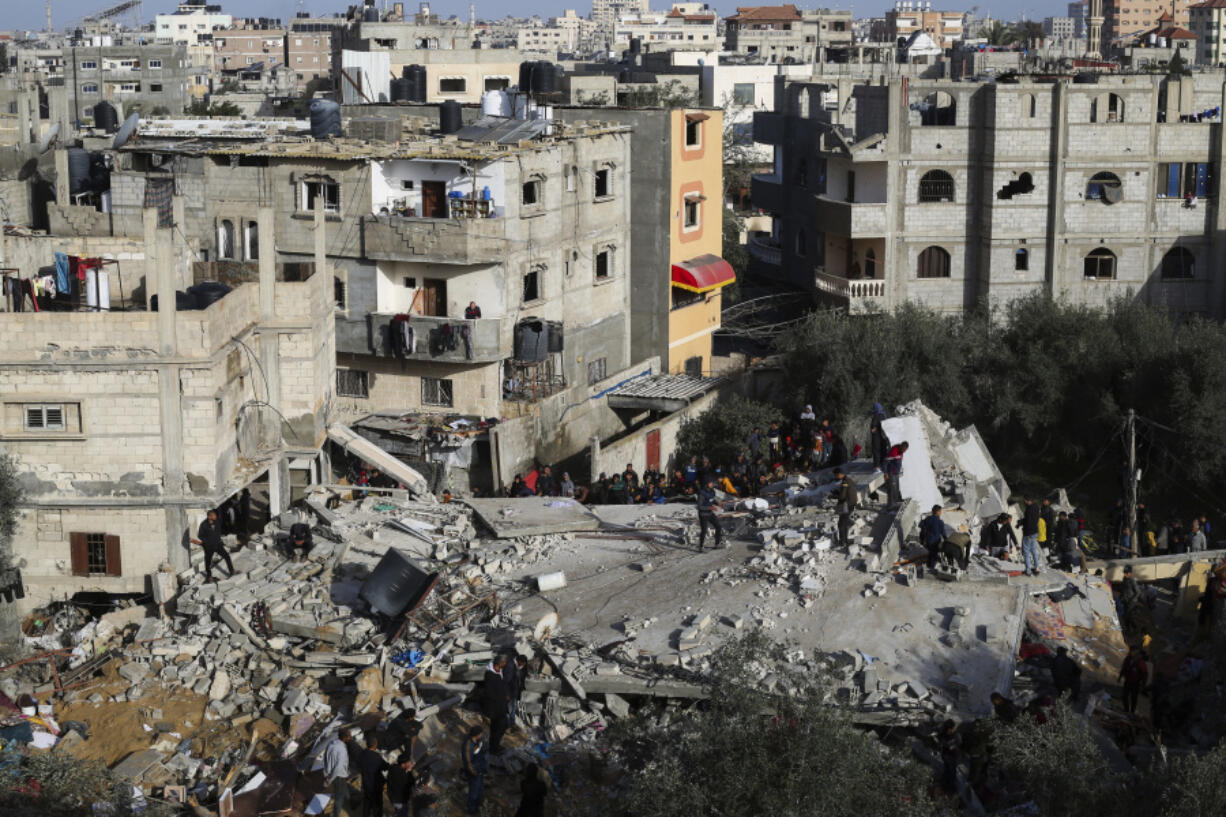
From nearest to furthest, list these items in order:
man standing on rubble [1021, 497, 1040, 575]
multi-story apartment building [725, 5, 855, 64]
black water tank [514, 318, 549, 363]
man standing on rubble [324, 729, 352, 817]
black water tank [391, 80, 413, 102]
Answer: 1. man standing on rubble [324, 729, 352, 817]
2. man standing on rubble [1021, 497, 1040, 575]
3. black water tank [514, 318, 549, 363]
4. black water tank [391, 80, 413, 102]
5. multi-story apartment building [725, 5, 855, 64]

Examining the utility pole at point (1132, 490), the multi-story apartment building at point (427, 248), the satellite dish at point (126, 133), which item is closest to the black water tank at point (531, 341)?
the multi-story apartment building at point (427, 248)

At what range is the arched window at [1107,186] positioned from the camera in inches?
1729

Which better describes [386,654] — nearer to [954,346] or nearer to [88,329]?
[88,329]

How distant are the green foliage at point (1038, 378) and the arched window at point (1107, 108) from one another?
606 centimetres

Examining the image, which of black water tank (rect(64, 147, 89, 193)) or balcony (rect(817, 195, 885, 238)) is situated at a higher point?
black water tank (rect(64, 147, 89, 193))

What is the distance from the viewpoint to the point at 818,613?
71.5 ft

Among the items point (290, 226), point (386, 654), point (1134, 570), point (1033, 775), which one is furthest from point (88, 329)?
point (1134, 570)

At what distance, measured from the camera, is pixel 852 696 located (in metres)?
19.7

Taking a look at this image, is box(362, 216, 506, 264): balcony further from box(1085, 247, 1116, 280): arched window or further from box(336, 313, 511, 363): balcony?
box(1085, 247, 1116, 280): arched window

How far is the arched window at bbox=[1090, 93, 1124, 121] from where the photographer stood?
43.2m

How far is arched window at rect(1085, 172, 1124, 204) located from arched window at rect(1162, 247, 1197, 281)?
2390 millimetres

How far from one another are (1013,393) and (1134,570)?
10.4 meters

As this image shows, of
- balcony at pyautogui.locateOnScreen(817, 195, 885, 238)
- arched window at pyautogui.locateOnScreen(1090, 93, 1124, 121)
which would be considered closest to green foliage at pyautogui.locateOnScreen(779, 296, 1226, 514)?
balcony at pyautogui.locateOnScreen(817, 195, 885, 238)

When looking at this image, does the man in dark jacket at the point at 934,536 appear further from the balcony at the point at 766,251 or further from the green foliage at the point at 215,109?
the green foliage at the point at 215,109
